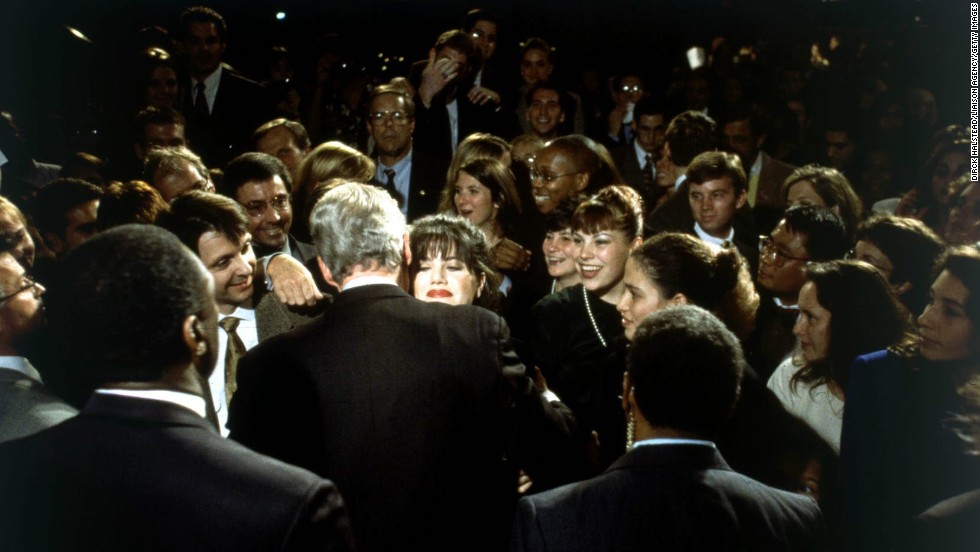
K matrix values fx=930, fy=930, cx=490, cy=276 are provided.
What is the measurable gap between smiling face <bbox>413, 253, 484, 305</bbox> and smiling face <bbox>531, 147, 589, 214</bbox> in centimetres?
190

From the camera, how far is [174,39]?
711 centimetres

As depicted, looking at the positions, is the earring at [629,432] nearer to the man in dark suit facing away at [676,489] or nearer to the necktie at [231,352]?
the man in dark suit facing away at [676,489]

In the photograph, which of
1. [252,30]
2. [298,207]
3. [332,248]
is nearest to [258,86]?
[252,30]

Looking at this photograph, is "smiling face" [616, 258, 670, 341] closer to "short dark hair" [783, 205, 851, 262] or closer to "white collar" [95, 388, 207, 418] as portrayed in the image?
"short dark hair" [783, 205, 851, 262]

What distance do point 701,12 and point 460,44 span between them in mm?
4004

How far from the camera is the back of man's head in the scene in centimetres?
253

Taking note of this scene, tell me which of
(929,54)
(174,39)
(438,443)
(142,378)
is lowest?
(438,443)

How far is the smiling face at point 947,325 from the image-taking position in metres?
2.96

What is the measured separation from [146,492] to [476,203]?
3552 mm

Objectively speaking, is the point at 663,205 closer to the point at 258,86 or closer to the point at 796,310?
the point at 796,310

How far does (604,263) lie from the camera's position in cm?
402

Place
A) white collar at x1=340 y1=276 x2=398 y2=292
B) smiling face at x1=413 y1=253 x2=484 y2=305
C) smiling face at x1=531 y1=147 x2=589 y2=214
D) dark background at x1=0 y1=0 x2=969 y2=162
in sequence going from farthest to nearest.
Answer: dark background at x1=0 y1=0 x2=969 y2=162, smiling face at x1=531 y1=147 x2=589 y2=214, smiling face at x1=413 y1=253 x2=484 y2=305, white collar at x1=340 y1=276 x2=398 y2=292

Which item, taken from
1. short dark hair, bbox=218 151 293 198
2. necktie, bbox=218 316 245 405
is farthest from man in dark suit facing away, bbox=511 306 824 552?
short dark hair, bbox=218 151 293 198

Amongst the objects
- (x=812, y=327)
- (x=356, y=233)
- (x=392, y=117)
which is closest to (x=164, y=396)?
(x=356, y=233)
